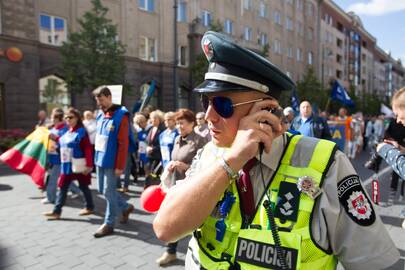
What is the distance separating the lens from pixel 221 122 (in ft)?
4.42

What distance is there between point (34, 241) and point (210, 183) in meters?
4.50

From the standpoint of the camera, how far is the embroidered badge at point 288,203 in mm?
1256

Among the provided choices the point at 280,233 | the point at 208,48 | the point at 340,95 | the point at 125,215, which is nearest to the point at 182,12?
the point at 340,95

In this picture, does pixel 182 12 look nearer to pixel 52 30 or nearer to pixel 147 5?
pixel 147 5

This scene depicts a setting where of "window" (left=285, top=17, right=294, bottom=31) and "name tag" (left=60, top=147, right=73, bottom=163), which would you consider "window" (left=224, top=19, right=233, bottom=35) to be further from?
"name tag" (left=60, top=147, right=73, bottom=163)

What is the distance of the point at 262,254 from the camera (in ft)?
4.05

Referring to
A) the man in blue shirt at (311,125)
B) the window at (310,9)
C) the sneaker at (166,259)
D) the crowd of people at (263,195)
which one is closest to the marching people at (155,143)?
the man in blue shirt at (311,125)

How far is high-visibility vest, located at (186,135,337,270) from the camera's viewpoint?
122 cm

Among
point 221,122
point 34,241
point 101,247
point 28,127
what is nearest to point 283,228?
point 221,122

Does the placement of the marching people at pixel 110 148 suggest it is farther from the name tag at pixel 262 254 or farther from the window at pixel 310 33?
the window at pixel 310 33

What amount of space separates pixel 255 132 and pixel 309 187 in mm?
296

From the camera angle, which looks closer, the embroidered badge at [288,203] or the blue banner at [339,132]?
the embroidered badge at [288,203]

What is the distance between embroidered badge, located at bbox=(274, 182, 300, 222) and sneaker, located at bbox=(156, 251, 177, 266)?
9.99ft

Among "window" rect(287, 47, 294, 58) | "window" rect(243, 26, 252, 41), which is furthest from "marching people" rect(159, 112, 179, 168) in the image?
"window" rect(287, 47, 294, 58)
